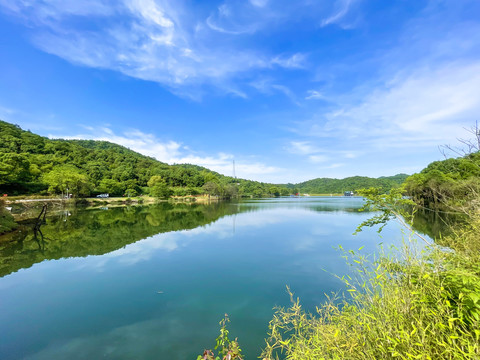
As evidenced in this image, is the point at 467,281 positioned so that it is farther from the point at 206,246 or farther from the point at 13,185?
the point at 13,185

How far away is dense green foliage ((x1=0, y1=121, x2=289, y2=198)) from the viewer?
38750 mm

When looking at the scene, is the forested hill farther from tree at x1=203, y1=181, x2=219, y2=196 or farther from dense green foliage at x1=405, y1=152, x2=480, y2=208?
dense green foliage at x1=405, y1=152, x2=480, y2=208

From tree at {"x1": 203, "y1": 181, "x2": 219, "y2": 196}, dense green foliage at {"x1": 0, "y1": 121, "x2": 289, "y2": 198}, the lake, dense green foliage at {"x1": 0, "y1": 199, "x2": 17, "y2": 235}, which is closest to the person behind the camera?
the lake

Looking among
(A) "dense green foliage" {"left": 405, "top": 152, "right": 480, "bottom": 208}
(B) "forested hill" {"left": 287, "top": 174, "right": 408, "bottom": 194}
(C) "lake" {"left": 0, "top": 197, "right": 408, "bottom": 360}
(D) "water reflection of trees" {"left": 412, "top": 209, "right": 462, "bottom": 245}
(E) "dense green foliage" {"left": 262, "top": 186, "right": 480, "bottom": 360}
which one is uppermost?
(B) "forested hill" {"left": 287, "top": 174, "right": 408, "bottom": 194}

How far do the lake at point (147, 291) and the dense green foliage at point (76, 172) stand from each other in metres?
33.6

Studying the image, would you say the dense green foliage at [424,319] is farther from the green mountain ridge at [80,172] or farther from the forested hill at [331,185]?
the forested hill at [331,185]

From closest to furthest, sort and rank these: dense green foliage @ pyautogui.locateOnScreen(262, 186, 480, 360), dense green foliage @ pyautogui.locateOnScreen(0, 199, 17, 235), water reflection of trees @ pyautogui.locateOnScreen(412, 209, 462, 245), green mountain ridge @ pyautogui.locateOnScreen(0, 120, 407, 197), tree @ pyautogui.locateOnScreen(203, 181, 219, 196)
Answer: dense green foliage @ pyautogui.locateOnScreen(262, 186, 480, 360)
water reflection of trees @ pyautogui.locateOnScreen(412, 209, 462, 245)
dense green foliage @ pyautogui.locateOnScreen(0, 199, 17, 235)
green mountain ridge @ pyautogui.locateOnScreen(0, 120, 407, 197)
tree @ pyautogui.locateOnScreen(203, 181, 219, 196)

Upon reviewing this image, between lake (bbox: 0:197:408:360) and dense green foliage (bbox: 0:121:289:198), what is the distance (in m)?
33.6

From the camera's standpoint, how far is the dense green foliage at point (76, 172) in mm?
38750

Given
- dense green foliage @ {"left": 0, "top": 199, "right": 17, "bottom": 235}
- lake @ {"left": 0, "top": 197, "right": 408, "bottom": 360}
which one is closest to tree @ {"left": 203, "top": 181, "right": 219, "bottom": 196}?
dense green foliage @ {"left": 0, "top": 199, "right": 17, "bottom": 235}

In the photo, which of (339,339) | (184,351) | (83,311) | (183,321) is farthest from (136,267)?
(339,339)

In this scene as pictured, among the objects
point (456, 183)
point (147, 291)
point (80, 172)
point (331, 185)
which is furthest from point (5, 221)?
point (331, 185)

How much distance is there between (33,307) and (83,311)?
1.63 m

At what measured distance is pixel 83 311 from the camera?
6.23m
